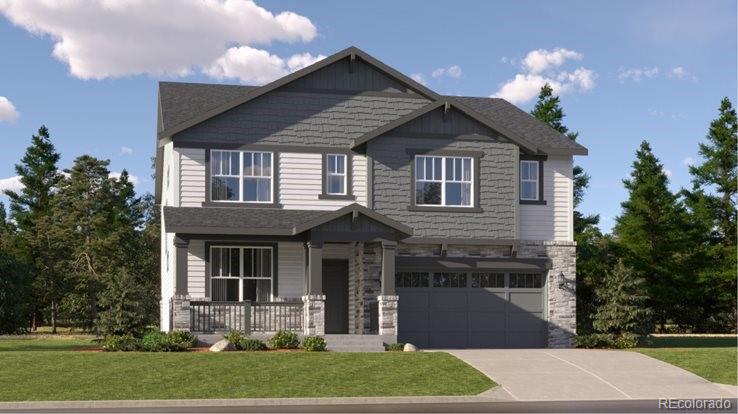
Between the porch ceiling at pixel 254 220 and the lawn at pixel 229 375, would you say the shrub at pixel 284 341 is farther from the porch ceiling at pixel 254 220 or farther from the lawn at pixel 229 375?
the porch ceiling at pixel 254 220

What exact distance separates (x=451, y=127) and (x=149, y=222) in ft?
146

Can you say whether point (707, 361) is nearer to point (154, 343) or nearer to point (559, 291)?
point (559, 291)

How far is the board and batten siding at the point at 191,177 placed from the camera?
3136 cm

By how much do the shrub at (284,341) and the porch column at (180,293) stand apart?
2.68 meters

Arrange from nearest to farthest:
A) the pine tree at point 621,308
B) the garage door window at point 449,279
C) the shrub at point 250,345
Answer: the shrub at point 250,345
the pine tree at point 621,308
the garage door window at point 449,279

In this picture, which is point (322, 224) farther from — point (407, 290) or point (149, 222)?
point (149, 222)

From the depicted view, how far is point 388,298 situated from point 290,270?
357cm

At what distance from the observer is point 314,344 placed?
1096 inches

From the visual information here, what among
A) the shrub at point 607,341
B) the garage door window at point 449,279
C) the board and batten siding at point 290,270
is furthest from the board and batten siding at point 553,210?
the board and batten siding at point 290,270

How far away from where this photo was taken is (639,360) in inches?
1087

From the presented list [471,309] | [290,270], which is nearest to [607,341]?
[471,309]

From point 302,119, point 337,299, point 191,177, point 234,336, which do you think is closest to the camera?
point 234,336

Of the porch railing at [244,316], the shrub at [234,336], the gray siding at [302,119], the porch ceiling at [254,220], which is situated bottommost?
the shrub at [234,336]

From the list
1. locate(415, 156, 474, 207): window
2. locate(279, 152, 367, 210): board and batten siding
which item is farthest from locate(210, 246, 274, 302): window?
locate(415, 156, 474, 207): window
